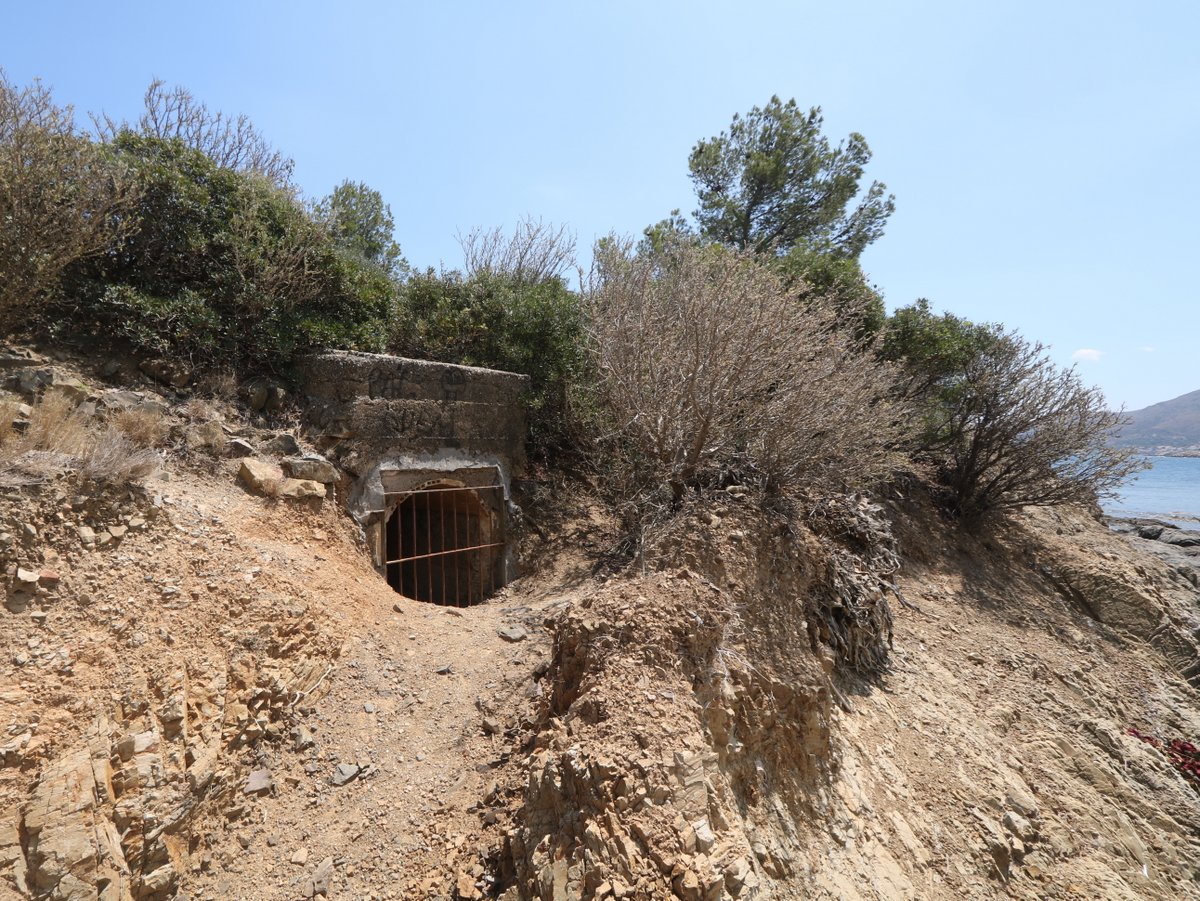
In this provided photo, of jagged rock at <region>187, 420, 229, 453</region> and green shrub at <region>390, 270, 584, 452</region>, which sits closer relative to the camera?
jagged rock at <region>187, 420, 229, 453</region>

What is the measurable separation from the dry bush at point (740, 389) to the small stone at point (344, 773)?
3067mm

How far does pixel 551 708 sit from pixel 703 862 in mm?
1114

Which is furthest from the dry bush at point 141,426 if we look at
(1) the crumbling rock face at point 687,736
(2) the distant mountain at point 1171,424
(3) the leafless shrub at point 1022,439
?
(2) the distant mountain at point 1171,424

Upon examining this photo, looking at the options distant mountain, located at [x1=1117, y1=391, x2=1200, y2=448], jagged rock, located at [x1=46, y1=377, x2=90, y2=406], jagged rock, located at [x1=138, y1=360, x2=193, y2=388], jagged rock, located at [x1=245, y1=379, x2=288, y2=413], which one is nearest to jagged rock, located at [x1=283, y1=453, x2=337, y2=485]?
jagged rock, located at [x1=245, y1=379, x2=288, y2=413]

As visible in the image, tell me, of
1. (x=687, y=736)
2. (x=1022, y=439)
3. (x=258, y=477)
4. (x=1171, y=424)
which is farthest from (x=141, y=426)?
(x=1171, y=424)

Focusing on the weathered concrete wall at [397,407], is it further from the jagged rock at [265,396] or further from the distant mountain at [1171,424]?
the distant mountain at [1171,424]

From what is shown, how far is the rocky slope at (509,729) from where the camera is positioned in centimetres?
263

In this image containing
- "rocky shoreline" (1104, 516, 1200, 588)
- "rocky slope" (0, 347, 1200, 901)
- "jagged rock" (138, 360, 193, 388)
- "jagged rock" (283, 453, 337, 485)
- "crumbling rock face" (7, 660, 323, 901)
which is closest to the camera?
"crumbling rock face" (7, 660, 323, 901)

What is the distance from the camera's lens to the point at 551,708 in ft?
10.9

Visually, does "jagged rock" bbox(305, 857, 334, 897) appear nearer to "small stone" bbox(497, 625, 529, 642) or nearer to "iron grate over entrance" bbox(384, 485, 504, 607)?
"small stone" bbox(497, 625, 529, 642)

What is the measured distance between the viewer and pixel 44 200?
4.64 metres

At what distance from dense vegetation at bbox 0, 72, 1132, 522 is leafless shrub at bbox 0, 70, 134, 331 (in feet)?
0.05

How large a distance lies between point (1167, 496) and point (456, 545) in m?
38.0

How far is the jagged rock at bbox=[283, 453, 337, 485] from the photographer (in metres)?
4.93
